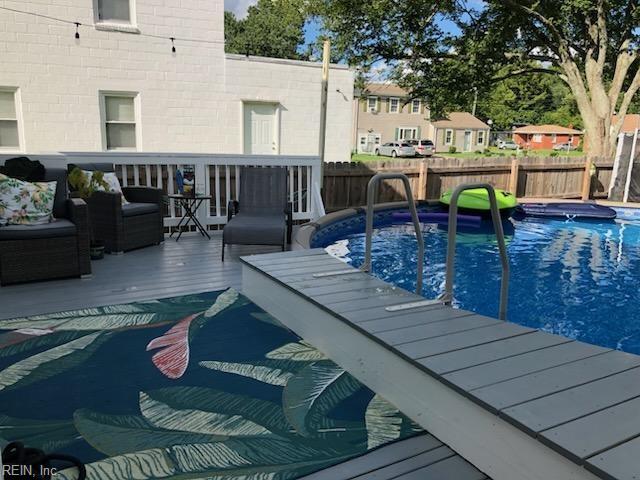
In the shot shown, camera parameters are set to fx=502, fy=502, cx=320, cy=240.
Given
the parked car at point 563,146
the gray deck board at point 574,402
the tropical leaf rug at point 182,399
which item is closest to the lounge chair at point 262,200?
the tropical leaf rug at point 182,399

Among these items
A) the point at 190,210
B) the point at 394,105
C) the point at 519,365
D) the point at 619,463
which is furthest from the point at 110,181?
the point at 394,105

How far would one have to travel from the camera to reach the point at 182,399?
7.97ft

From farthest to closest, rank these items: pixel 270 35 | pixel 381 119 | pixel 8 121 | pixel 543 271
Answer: pixel 381 119, pixel 270 35, pixel 8 121, pixel 543 271

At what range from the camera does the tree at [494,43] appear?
47.6ft

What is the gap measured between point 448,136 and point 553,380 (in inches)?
1626

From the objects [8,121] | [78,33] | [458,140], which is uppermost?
[78,33]

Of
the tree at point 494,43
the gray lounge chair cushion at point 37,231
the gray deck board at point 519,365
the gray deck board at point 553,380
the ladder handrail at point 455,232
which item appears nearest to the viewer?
the gray deck board at point 553,380

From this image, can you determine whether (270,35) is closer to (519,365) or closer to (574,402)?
(519,365)

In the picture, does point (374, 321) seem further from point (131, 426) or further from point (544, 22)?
point (544, 22)

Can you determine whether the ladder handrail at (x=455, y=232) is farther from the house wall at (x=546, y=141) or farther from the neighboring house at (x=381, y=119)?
the house wall at (x=546, y=141)

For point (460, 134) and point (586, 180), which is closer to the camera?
point (586, 180)

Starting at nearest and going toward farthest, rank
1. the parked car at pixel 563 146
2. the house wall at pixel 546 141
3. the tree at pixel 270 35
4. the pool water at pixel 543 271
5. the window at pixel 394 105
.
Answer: the pool water at pixel 543 271
the tree at pixel 270 35
the window at pixel 394 105
the parked car at pixel 563 146
the house wall at pixel 546 141

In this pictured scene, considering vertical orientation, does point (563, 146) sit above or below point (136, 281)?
above

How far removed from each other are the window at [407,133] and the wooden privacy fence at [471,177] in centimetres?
2374
